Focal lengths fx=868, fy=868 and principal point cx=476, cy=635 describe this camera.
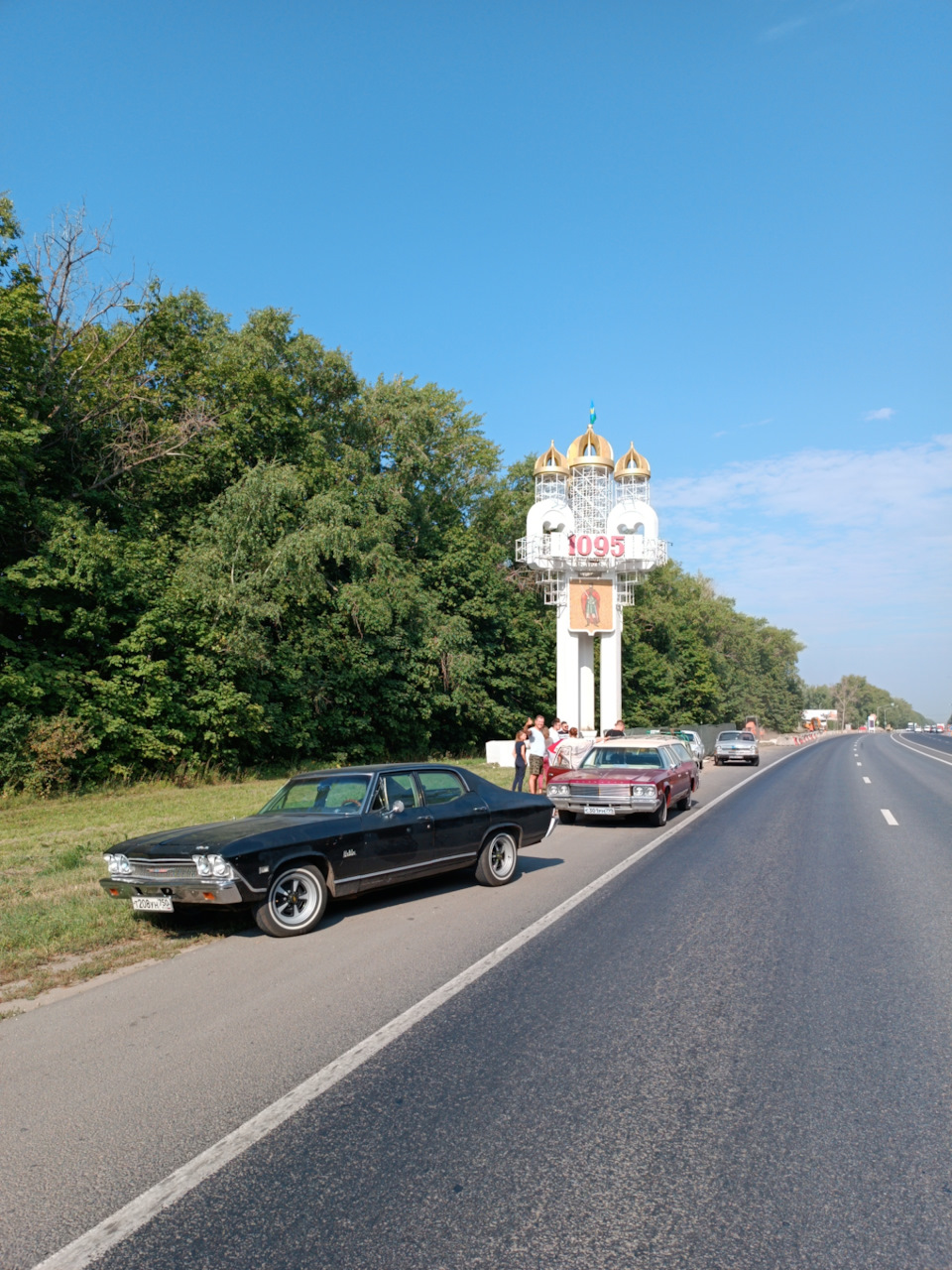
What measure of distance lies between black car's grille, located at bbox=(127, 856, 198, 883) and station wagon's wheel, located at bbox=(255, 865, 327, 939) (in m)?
0.66

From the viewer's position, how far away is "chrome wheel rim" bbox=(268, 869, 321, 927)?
7.44m

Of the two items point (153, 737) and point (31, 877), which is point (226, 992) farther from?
point (153, 737)

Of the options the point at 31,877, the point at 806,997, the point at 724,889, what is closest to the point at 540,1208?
the point at 806,997

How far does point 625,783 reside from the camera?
14516mm

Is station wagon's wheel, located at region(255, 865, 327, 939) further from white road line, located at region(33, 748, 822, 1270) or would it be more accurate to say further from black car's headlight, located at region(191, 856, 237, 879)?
white road line, located at region(33, 748, 822, 1270)

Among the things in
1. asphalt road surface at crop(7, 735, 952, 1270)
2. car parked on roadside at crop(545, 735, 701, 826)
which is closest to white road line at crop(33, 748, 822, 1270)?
asphalt road surface at crop(7, 735, 952, 1270)

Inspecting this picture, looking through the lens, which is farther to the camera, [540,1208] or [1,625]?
[1,625]

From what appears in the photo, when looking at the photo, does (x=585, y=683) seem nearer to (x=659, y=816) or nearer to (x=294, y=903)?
(x=659, y=816)

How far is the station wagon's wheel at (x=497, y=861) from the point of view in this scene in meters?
9.59

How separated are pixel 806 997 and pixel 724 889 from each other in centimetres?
364

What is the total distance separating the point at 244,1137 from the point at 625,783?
11296 millimetres

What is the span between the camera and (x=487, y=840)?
9.66 meters

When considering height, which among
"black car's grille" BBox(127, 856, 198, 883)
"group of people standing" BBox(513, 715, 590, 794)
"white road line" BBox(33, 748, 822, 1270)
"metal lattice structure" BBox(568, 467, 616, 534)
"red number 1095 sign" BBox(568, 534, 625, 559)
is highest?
"metal lattice structure" BBox(568, 467, 616, 534)

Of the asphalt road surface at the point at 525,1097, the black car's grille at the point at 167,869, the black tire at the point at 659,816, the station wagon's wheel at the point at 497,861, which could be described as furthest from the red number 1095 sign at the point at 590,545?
the black car's grille at the point at 167,869
